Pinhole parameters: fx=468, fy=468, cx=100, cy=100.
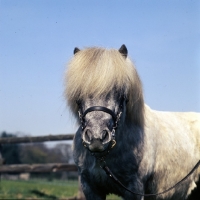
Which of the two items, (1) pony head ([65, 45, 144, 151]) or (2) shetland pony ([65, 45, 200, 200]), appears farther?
(2) shetland pony ([65, 45, 200, 200])

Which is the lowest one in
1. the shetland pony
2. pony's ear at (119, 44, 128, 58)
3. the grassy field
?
the grassy field

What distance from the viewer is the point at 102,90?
3992 millimetres

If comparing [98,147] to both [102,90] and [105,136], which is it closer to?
[105,136]

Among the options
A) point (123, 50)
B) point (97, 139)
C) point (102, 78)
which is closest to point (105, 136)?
point (97, 139)

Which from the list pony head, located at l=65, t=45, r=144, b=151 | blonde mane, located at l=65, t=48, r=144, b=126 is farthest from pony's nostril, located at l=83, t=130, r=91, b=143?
blonde mane, located at l=65, t=48, r=144, b=126

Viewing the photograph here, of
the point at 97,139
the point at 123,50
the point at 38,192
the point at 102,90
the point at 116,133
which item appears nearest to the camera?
the point at 97,139

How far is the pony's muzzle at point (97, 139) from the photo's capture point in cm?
371

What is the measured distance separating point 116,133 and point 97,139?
→ 56 cm

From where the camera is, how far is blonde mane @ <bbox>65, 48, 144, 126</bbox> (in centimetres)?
406

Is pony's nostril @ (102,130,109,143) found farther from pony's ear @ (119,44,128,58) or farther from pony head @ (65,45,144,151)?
pony's ear @ (119,44,128,58)

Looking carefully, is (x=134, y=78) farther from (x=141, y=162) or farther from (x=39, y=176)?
(x=39, y=176)

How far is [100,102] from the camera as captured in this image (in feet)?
13.0

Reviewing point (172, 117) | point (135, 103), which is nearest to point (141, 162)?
point (135, 103)

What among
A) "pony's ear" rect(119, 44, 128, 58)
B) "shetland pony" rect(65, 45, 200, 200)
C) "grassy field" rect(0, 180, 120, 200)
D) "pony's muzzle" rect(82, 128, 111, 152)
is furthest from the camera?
"grassy field" rect(0, 180, 120, 200)
